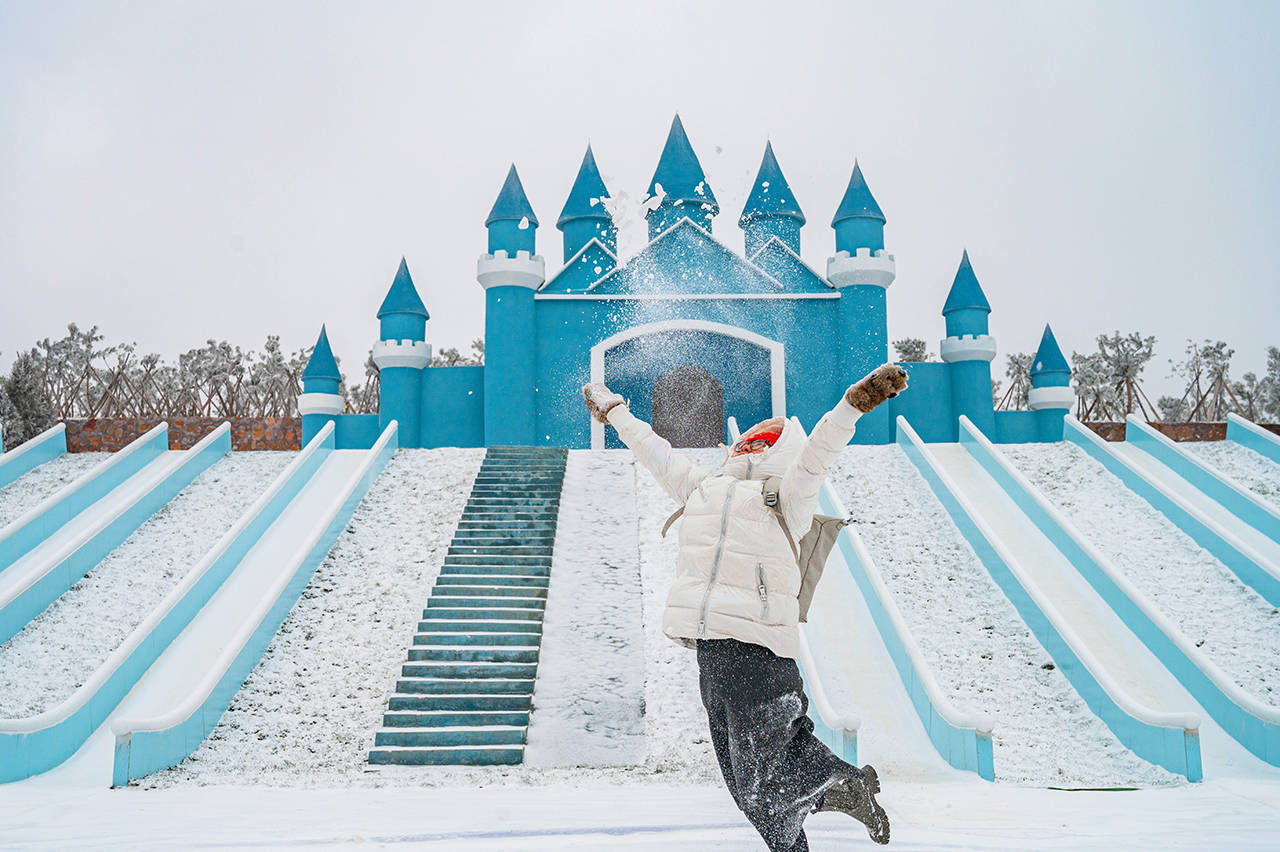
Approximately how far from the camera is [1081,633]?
8.38m

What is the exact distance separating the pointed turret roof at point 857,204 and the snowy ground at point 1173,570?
7652 mm

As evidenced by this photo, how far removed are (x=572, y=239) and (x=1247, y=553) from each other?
16033mm

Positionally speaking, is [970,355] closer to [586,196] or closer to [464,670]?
[586,196]

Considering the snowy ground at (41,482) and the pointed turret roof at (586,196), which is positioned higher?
the pointed turret roof at (586,196)

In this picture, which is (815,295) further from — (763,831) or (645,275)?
(763,831)

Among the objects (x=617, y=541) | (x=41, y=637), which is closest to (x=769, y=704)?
(x=617, y=541)

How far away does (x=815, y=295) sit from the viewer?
60.4 ft

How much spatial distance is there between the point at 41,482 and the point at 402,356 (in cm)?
766

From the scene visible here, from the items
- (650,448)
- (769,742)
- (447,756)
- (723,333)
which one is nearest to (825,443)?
(650,448)

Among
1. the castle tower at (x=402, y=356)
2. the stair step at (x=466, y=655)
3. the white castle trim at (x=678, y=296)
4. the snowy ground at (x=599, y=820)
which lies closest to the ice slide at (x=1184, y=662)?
the snowy ground at (x=599, y=820)

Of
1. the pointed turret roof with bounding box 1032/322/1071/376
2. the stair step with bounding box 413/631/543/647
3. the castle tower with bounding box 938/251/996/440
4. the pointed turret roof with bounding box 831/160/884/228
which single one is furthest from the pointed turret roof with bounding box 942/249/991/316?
the stair step with bounding box 413/631/543/647

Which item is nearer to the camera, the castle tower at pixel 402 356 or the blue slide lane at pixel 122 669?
the blue slide lane at pixel 122 669

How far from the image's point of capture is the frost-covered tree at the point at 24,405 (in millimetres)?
20750

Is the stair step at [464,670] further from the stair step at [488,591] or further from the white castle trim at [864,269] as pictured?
the white castle trim at [864,269]
